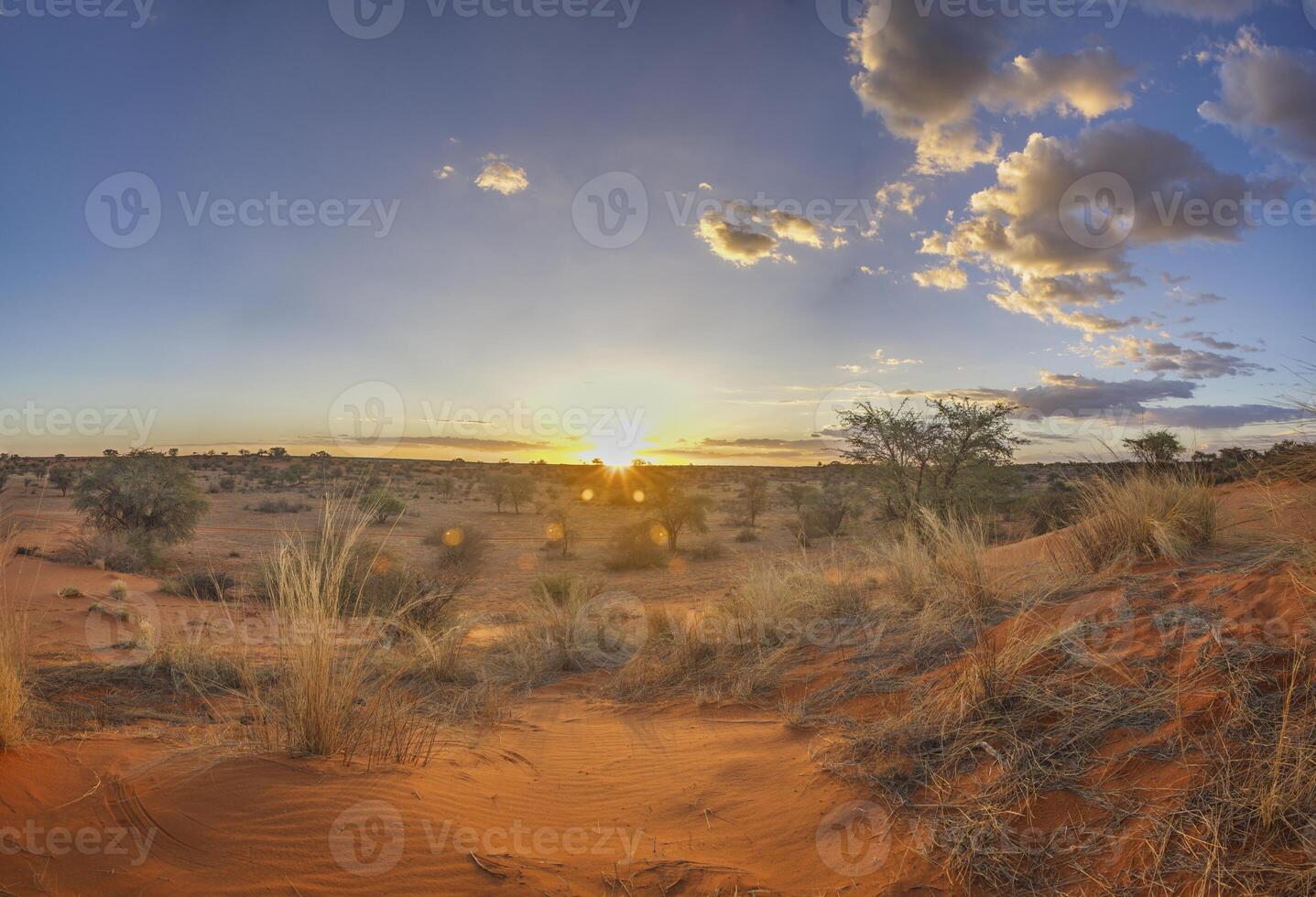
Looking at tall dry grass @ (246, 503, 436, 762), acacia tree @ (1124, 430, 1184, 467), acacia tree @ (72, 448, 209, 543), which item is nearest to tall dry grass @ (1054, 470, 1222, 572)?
acacia tree @ (1124, 430, 1184, 467)

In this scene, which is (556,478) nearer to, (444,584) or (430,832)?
(444,584)

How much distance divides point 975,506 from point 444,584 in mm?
12271

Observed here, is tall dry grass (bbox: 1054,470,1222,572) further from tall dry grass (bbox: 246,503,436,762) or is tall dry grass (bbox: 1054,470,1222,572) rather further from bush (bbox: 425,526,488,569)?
bush (bbox: 425,526,488,569)

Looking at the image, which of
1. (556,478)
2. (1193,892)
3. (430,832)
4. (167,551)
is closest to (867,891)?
(1193,892)

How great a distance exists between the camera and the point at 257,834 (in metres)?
2.95

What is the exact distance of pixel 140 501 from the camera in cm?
1594

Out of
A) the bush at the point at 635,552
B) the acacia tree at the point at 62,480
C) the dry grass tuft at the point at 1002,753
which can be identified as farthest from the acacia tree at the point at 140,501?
the dry grass tuft at the point at 1002,753

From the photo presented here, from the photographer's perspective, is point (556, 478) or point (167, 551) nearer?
point (167, 551)

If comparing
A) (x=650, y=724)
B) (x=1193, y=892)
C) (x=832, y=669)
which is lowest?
(x=650, y=724)

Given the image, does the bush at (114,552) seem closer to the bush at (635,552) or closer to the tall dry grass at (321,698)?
the bush at (635,552)

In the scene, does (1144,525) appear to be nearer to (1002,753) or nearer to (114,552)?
(1002,753)

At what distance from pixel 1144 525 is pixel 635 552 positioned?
48.5 ft

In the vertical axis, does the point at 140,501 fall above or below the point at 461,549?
above

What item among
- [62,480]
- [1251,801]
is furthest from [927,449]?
[62,480]
